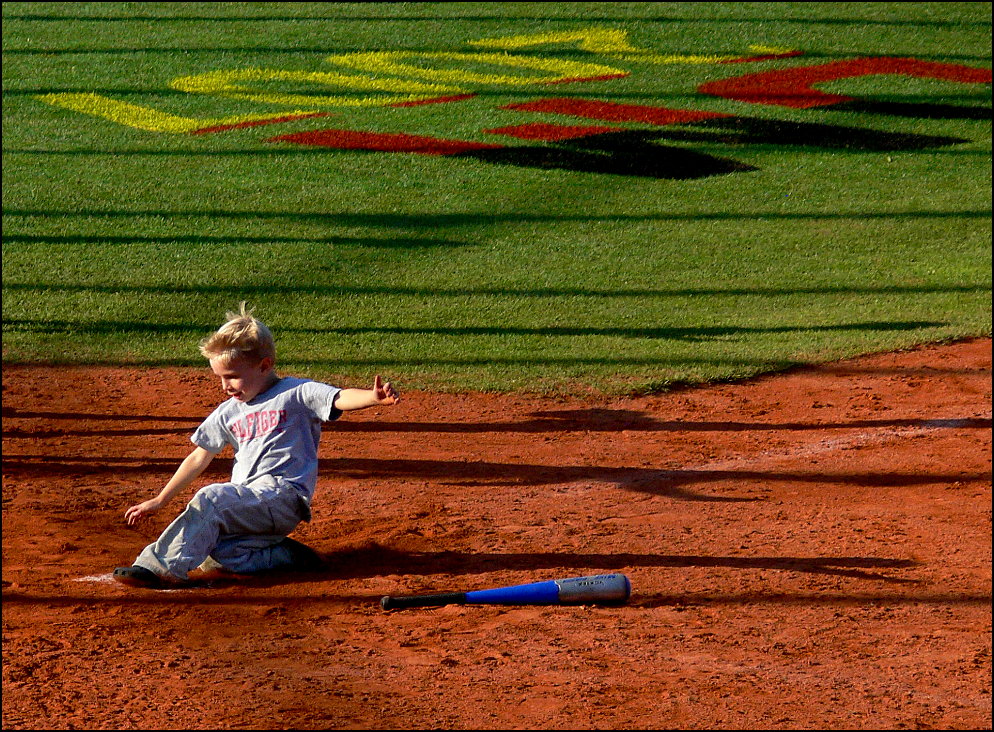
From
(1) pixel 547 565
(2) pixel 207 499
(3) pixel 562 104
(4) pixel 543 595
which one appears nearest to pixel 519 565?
(1) pixel 547 565

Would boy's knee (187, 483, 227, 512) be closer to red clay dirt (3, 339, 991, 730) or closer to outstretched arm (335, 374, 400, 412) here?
red clay dirt (3, 339, 991, 730)

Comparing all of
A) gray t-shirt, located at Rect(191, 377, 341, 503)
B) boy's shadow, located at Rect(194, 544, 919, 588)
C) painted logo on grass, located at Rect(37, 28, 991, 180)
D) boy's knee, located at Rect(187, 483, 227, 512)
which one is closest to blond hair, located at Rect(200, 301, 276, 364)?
gray t-shirt, located at Rect(191, 377, 341, 503)

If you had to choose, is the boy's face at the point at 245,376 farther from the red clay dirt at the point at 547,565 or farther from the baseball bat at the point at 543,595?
the baseball bat at the point at 543,595

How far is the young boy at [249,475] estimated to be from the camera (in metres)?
5.15

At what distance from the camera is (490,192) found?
13227mm

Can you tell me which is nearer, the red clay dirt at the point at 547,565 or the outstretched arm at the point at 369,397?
the red clay dirt at the point at 547,565

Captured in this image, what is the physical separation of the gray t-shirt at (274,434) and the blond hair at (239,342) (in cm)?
22

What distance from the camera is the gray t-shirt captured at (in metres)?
5.38

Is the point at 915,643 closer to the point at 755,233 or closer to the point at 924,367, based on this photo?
the point at 924,367

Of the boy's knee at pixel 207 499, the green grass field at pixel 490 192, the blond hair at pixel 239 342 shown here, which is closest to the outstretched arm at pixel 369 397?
the blond hair at pixel 239 342

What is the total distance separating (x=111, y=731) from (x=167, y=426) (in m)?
4.05

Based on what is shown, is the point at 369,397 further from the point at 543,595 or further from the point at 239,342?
the point at 543,595

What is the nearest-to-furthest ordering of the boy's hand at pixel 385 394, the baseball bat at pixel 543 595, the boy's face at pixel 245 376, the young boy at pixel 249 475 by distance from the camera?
the boy's hand at pixel 385 394 → the baseball bat at pixel 543 595 → the young boy at pixel 249 475 → the boy's face at pixel 245 376

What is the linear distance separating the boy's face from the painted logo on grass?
909cm
